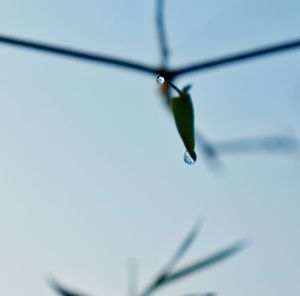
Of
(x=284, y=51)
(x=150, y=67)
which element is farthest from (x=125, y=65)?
(x=284, y=51)

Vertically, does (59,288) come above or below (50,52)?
below

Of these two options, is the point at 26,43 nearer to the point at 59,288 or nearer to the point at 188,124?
the point at 188,124

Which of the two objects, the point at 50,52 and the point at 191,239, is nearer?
the point at 50,52

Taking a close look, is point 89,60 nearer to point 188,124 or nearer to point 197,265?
point 188,124

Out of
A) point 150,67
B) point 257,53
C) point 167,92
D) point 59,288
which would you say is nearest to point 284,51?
point 257,53

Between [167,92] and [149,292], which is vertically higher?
[167,92]

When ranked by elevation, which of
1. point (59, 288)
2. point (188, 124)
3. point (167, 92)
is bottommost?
point (59, 288)

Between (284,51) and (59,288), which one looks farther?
(59,288)

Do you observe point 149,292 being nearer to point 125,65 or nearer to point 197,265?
point 197,265
